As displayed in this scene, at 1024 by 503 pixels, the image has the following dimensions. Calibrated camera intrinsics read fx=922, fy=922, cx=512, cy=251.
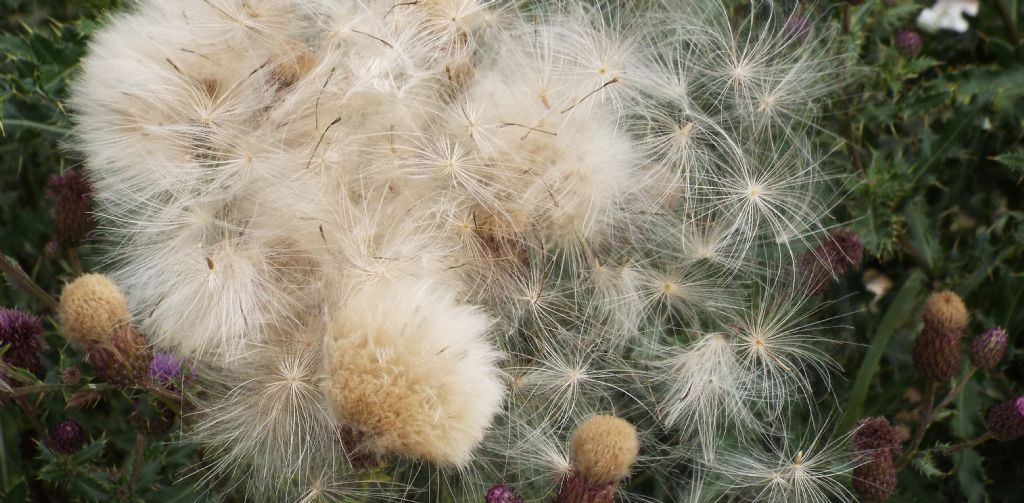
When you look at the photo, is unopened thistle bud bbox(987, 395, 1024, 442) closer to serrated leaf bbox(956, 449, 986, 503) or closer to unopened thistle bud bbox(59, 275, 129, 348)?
serrated leaf bbox(956, 449, 986, 503)

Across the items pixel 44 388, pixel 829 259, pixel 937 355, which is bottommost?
pixel 937 355

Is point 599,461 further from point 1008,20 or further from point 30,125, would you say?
point 1008,20

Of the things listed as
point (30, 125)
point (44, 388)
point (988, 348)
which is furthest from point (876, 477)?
point (30, 125)

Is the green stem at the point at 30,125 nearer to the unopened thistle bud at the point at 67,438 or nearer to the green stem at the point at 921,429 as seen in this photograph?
the unopened thistle bud at the point at 67,438

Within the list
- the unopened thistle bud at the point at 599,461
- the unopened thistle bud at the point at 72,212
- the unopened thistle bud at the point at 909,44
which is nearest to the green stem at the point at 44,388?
the unopened thistle bud at the point at 72,212

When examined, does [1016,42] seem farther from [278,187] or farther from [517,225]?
[278,187]

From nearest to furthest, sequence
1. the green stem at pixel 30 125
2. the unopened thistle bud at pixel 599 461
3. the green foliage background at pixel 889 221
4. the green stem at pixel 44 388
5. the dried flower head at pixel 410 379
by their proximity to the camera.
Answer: the dried flower head at pixel 410 379
the unopened thistle bud at pixel 599 461
the green stem at pixel 44 388
the green foliage background at pixel 889 221
the green stem at pixel 30 125

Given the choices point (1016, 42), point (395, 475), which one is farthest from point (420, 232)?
point (1016, 42)
